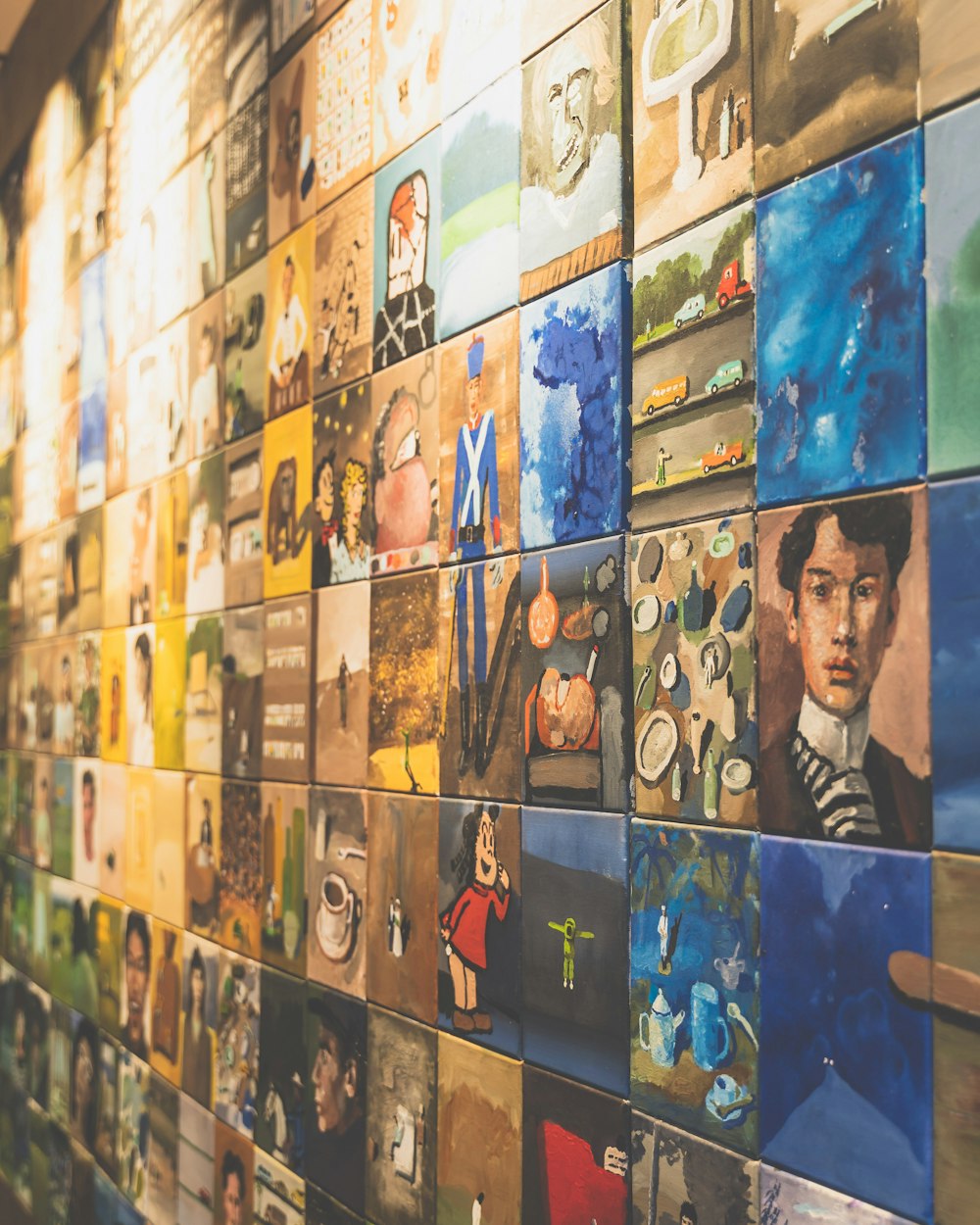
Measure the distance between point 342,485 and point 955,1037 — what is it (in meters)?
0.90

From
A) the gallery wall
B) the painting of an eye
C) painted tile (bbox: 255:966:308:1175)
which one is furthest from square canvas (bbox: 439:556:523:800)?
painted tile (bbox: 255:966:308:1175)

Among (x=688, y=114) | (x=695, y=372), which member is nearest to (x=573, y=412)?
(x=695, y=372)

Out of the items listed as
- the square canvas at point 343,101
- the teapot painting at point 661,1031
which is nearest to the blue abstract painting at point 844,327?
the teapot painting at point 661,1031

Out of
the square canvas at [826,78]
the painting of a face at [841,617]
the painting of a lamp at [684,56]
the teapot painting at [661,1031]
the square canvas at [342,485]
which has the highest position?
the painting of a lamp at [684,56]

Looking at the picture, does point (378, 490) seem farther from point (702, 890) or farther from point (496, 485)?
point (702, 890)

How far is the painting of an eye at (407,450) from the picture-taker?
124cm

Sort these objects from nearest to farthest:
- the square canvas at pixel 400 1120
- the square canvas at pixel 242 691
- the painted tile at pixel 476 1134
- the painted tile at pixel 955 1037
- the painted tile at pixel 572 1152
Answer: the painted tile at pixel 955 1037, the painted tile at pixel 572 1152, the painted tile at pixel 476 1134, the square canvas at pixel 400 1120, the square canvas at pixel 242 691

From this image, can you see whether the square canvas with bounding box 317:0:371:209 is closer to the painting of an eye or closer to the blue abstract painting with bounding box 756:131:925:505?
the painting of an eye

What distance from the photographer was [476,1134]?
1115 mm

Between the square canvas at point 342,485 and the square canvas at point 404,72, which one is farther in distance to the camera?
the square canvas at point 342,485

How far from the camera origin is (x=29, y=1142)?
2.36 m

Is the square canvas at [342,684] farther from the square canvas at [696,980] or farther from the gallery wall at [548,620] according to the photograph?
the square canvas at [696,980]

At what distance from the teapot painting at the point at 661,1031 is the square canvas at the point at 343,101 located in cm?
94

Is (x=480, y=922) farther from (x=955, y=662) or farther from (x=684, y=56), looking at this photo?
(x=684, y=56)
